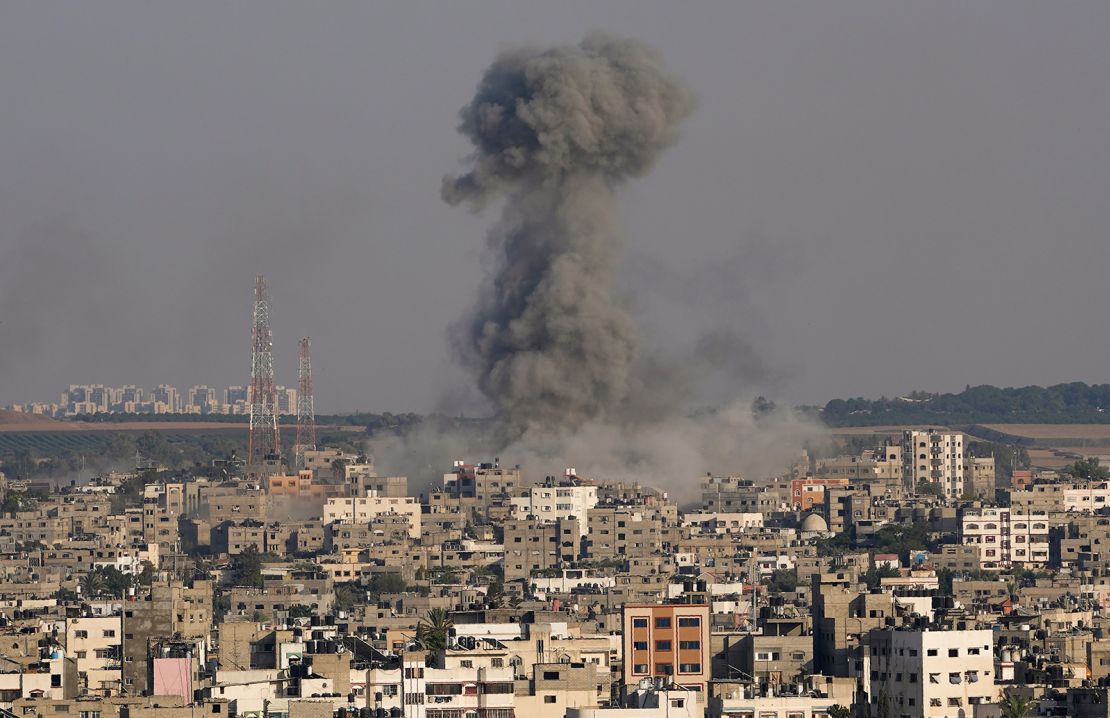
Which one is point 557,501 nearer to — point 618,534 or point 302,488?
point 618,534

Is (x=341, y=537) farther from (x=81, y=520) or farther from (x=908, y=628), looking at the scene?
(x=908, y=628)

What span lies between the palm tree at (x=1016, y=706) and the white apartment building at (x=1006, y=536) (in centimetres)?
6302

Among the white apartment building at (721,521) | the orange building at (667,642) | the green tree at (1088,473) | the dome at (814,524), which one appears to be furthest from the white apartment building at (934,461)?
the orange building at (667,642)

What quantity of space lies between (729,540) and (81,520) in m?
22.7

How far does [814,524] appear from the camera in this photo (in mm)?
114000

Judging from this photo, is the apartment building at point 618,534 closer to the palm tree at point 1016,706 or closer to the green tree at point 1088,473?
the green tree at point 1088,473

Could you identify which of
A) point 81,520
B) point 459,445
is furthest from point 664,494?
point 81,520

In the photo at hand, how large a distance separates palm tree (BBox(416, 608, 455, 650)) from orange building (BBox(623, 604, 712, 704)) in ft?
8.74

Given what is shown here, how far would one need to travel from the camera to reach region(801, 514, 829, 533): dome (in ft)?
372

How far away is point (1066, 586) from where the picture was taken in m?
87.1

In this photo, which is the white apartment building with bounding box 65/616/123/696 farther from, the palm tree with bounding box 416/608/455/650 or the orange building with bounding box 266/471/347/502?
the orange building with bounding box 266/471/347/502

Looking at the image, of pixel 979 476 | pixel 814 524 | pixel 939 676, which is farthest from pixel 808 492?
pixel 939 676

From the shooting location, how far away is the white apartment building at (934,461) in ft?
482

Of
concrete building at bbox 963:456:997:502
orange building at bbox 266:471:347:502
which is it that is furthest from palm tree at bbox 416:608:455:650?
concrete building at bbox 963:456:997:502
